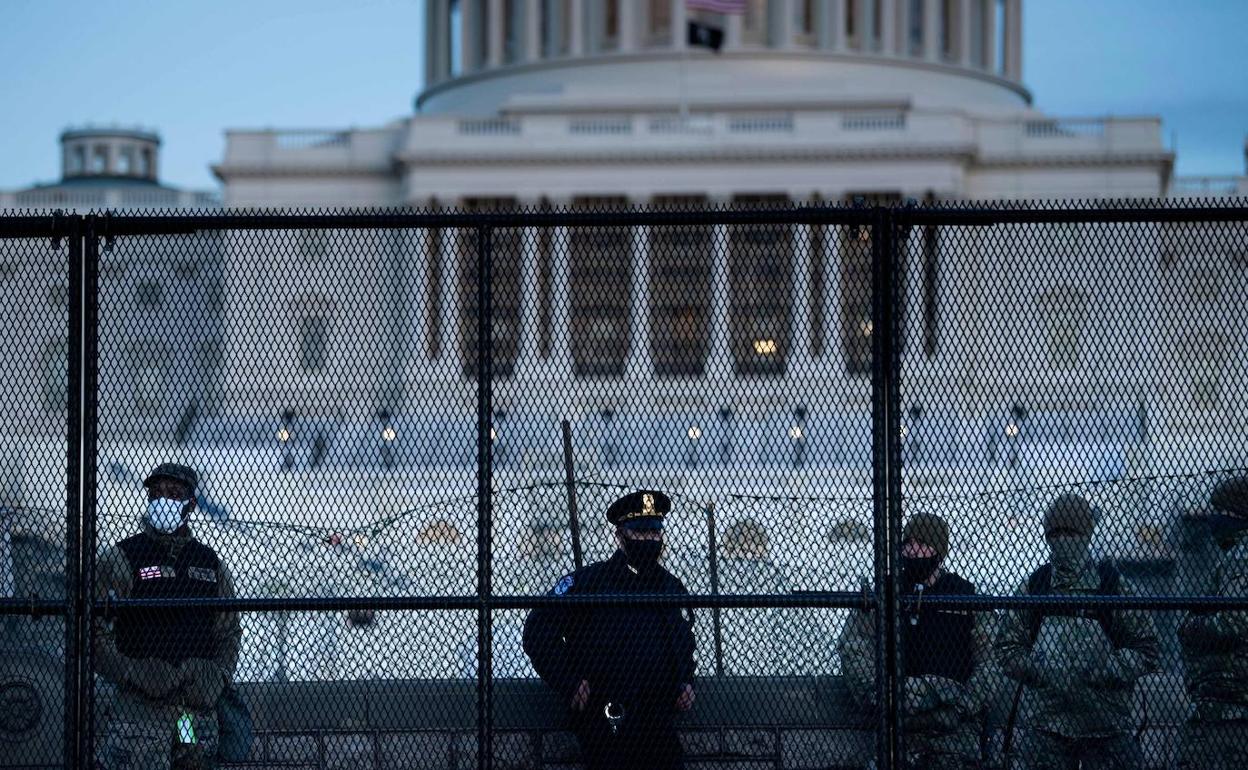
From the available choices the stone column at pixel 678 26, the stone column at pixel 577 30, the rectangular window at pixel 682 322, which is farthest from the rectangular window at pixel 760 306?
the stone column at pixel 577 30

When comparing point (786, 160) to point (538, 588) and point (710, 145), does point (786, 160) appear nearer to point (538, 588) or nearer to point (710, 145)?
point (710, 145)

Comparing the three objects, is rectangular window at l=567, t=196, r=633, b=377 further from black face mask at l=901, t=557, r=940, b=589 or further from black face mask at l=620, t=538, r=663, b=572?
black face mask at l=901, t=557, r=940, b=589

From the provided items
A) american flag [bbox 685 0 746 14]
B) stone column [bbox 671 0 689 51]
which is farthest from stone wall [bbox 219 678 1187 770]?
stone column [bbox 671 0 689 51]

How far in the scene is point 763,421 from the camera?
677 inches

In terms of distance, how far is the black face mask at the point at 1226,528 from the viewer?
1077 centimetres

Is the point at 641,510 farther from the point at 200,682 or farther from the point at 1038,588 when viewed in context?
the point at 200,682

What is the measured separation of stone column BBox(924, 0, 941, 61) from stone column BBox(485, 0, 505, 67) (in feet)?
48.9

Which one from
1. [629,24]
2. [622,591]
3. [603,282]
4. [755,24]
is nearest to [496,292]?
[603,282]

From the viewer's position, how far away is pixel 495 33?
9206 cm

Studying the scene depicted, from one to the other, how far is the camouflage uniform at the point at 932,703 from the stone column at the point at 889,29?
78743mm

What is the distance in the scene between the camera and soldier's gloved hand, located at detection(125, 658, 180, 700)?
10.6 m

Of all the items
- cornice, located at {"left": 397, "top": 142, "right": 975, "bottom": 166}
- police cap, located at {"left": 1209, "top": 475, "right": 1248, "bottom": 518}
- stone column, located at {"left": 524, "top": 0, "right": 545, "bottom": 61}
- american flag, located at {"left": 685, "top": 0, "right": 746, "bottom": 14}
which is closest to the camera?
police cap, located at {"left": 1209, "top": 475, "right": 1248, "bottom": 518}

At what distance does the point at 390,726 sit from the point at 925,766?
220 centimetres

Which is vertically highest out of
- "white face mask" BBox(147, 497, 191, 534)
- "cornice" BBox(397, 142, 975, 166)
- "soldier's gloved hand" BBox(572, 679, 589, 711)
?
"cornice" BBox(397, 142, 975, 166)
